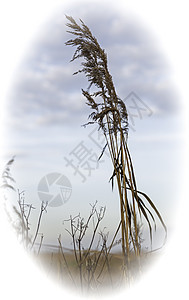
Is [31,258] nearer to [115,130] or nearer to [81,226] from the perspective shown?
[81,226]

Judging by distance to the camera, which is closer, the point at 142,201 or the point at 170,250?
the point at 142,201

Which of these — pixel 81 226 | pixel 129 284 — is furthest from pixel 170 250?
pixel 81 226

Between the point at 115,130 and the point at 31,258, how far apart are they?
2.87ft

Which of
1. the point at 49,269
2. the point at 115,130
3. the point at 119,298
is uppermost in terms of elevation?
the point at 115,130

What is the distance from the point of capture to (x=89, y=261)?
6.48 feet

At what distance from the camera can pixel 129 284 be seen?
1.88 metres

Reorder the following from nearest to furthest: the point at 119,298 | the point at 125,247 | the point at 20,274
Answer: the point at 125,247 → the point at 119,298 → the point at 20,274

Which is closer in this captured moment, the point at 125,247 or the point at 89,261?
the point at 125,247

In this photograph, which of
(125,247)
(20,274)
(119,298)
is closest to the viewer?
(125,247)

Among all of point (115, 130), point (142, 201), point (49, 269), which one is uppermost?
point (115, 130)

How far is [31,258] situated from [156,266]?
0.76m

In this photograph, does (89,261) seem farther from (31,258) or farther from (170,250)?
(170,250)

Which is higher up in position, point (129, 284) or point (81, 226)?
point (81, 226)

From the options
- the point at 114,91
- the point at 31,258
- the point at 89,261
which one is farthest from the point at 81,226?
the point at 114,91
